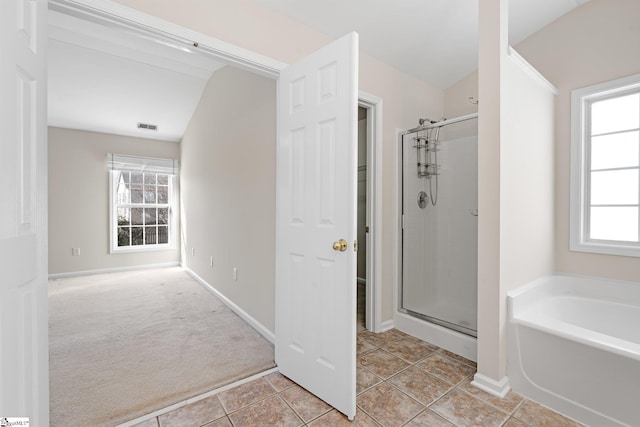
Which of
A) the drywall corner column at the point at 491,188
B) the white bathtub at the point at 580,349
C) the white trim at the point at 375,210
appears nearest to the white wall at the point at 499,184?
the drywall corner column at the point at 491,188

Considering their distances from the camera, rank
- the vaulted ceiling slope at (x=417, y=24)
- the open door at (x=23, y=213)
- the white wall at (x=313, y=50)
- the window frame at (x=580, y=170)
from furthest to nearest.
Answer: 1. the window frame at (x=580, y=170)
2. the vaulted ceiling slope at (x=417, y=24)
3. the white wall at (x=313, y=50)
4. the open door at (x=23, y=213)

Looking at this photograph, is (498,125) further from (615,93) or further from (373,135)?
(615,93)

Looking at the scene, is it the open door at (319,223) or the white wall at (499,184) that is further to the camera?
the white wall at (499,184)

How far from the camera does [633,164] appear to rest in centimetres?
228

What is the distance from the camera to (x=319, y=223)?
1760 mm

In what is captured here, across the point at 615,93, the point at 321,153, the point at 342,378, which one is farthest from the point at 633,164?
the point at 342,378

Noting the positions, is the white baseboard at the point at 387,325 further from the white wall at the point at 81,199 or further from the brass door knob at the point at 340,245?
the white wall at the point at 81,199

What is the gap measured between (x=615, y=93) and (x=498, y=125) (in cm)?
137

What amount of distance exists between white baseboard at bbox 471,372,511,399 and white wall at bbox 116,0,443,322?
0.99m

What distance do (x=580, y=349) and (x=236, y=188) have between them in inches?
119

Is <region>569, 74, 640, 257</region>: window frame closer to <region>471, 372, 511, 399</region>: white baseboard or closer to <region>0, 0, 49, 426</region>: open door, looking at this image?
<region>471, 372, 511, 399</region>: white baseboard

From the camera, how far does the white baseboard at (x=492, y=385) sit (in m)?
1.81

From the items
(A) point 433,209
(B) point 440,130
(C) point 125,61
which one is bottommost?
(A) point 433,209

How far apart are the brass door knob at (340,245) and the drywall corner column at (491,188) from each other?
0.98 meters
